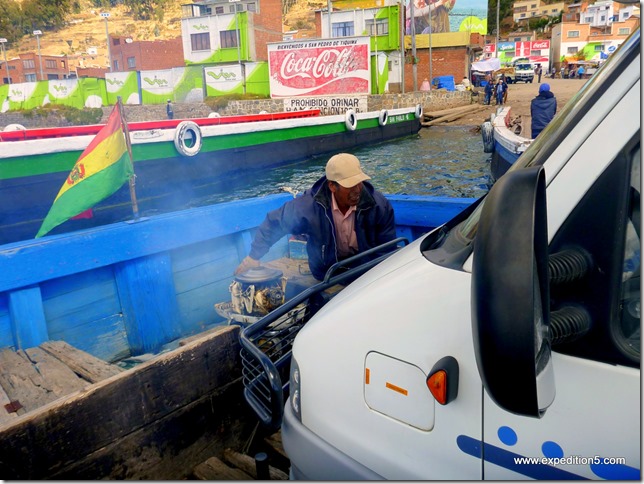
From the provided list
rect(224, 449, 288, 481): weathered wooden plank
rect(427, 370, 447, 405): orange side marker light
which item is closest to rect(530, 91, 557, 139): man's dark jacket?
rect(224, 449, 288, 481): weathered wooden plank

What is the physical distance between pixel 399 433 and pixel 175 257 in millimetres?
3646

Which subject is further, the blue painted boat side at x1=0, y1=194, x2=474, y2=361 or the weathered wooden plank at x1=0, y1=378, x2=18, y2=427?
the blue painted boat side at x1=0, y1=194, x2=474, y2=361

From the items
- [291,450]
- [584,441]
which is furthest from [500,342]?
[291,450]

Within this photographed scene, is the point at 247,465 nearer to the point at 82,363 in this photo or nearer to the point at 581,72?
the point at 82,363

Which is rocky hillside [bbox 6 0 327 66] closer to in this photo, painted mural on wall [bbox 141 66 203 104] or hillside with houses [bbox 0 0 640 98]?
hillside with houses [bbox 0 0 640 98]

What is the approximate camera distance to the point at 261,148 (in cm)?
1903

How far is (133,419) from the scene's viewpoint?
291 cm

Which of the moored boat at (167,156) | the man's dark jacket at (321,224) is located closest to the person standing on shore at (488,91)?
the moored boat at (167,156)

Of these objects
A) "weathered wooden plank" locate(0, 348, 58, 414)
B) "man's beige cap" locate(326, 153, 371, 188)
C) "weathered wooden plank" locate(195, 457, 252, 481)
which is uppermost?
"man's beige cap" locate(326, 153, 371, 188)

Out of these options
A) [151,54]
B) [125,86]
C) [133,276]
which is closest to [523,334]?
[133,276]

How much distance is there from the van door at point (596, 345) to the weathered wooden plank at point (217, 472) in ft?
6.26

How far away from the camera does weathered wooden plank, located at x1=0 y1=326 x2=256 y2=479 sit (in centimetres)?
255

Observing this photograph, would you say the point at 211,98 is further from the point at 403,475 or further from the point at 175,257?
the point at 403,475

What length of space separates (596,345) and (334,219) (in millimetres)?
2647
